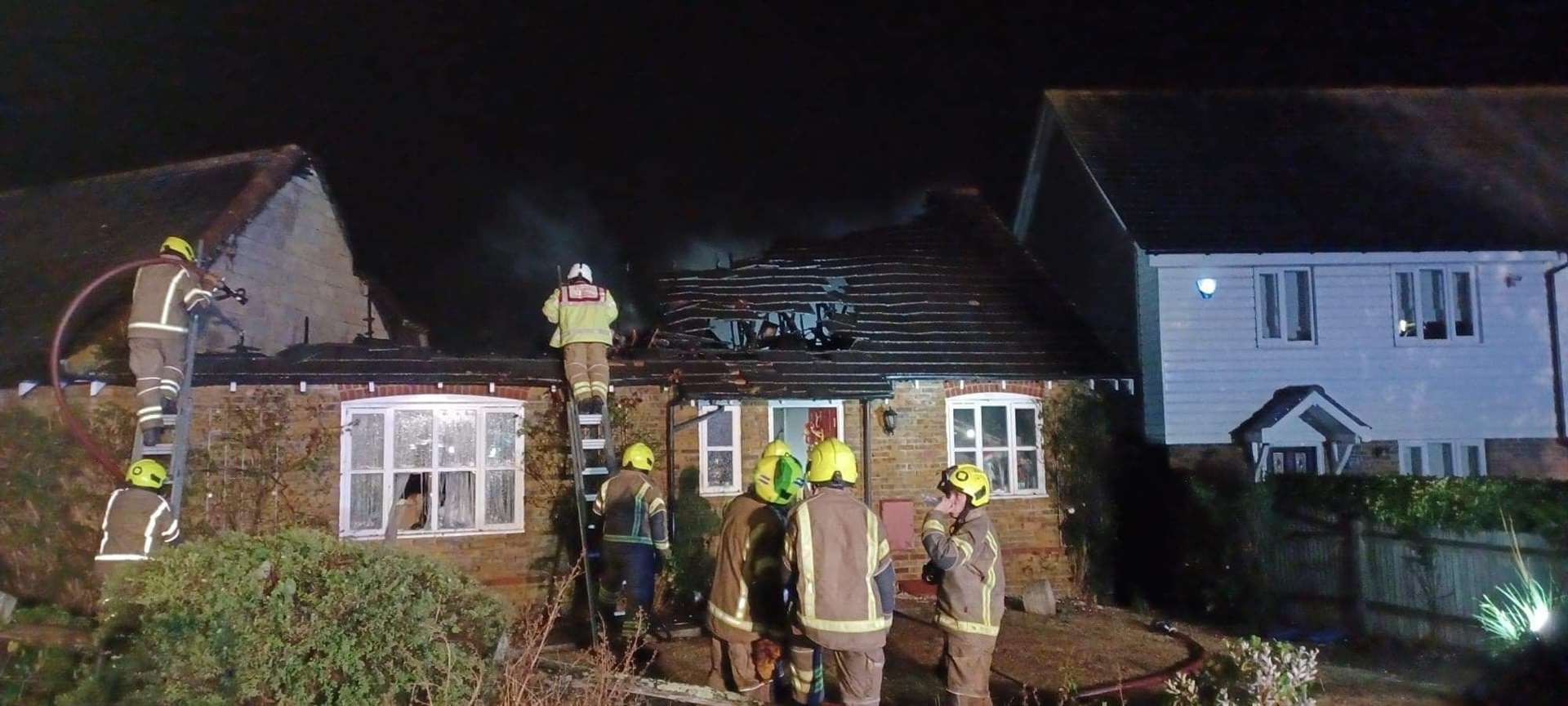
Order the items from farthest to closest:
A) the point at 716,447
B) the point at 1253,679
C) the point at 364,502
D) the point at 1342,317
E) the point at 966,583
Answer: the point at 1342,317
the point at 716,447
the point at 364,502
the point at 966,583
the point at 1253,679

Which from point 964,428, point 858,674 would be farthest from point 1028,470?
point 858,674

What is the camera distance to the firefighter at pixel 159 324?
8.17 m

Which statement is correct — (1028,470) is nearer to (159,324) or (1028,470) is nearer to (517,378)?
(517,378)

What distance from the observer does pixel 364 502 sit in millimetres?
10422

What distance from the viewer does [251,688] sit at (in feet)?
14.8

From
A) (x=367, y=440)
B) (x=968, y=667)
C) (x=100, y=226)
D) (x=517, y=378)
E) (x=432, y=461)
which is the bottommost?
(x=968, y=667)

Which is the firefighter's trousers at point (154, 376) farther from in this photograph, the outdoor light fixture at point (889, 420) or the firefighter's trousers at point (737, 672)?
the outdoor light fixture at point (889, 420)

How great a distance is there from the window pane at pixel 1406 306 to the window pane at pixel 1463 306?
648mm

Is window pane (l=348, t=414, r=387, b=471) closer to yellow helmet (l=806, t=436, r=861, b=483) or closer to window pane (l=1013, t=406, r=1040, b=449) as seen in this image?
yellow helmet (l=806, t=436, r=861, b=483)

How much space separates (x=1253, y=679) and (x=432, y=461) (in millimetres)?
8281

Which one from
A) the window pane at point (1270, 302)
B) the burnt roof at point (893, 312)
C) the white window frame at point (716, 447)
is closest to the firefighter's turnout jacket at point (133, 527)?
the burnt roof at point (893, 312)

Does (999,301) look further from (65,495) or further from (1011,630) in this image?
(65,495)

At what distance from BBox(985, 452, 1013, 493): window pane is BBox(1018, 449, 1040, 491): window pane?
0.70ft

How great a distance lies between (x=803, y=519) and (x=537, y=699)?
1718mm
